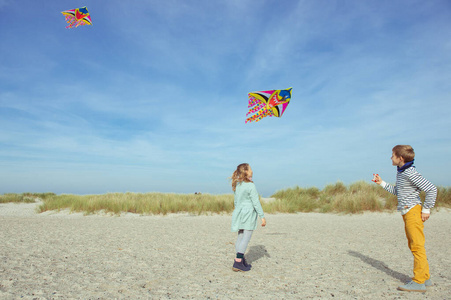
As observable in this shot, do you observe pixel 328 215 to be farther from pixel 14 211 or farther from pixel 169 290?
pixel 14 211

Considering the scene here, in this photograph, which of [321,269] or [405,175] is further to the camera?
[321,269]

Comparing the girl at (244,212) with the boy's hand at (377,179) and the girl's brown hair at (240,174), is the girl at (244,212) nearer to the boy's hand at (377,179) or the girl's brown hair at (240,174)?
the girl's brown hair at (240,174)

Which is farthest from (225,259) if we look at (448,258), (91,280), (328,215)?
(328,215)

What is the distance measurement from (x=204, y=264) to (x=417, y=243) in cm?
311

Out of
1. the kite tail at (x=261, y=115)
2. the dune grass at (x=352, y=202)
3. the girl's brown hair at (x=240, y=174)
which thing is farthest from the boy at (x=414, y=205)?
the dune grass at (x=352, y=202)

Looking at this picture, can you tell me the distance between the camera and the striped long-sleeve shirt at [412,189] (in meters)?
3.91

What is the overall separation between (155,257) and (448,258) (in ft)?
17.6

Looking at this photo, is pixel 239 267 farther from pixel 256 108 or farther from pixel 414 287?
pixel 256 108

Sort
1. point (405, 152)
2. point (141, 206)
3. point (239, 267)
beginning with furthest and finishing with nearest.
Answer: point (141, 206), point (239, 267), point (405, 152)

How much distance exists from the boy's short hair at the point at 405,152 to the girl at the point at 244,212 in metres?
2.09

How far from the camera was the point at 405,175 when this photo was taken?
4.09 metres

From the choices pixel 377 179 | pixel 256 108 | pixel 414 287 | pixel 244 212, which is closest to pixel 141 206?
pixel 256 108

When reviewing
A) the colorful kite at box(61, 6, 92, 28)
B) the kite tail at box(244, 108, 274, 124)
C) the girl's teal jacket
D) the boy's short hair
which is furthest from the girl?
the colorful kite at box(61, 6, 92, 28)

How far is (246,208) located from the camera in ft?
15.8
